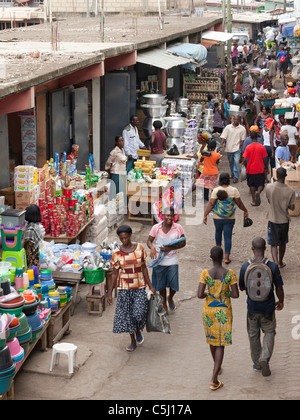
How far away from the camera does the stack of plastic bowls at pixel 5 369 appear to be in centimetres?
624

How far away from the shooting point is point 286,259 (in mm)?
11328

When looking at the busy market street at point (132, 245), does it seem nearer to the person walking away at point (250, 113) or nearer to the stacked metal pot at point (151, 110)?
the stacked metal pot at point (151, 110)

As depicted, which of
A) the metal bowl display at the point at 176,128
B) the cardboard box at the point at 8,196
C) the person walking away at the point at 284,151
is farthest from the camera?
the metal bowl display at the point at 176,128

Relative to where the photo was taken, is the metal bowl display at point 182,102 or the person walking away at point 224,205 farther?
the metal bowl display at point 182,102

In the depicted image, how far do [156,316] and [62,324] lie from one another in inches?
47.9

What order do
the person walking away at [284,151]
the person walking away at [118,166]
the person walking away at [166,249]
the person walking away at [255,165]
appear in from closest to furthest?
the person walking away at [166,249] → the person walking away at [118,166] → the person walking away at [255,165] → the person walking away at [284,151]

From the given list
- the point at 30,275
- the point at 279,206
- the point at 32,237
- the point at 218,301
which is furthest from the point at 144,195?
the point at 218,301

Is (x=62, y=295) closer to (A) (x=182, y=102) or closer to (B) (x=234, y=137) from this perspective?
(B) (x=234, y=137)

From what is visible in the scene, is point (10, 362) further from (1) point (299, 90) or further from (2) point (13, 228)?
(1) point (299, 90)

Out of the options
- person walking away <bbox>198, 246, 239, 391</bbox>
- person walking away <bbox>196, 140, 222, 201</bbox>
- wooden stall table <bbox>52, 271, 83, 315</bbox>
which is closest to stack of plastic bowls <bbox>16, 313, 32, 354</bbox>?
person walking away <bbox>198, 246, 239, 391</bbox>

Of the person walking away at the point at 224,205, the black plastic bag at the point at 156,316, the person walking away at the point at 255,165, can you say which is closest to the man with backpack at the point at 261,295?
the black plastic bag at the point at 156,316

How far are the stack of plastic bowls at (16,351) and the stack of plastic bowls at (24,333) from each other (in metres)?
0.17

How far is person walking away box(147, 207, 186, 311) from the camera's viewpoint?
8.47 m

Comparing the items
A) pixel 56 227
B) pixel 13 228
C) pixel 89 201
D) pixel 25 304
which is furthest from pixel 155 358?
pixel 89 201
